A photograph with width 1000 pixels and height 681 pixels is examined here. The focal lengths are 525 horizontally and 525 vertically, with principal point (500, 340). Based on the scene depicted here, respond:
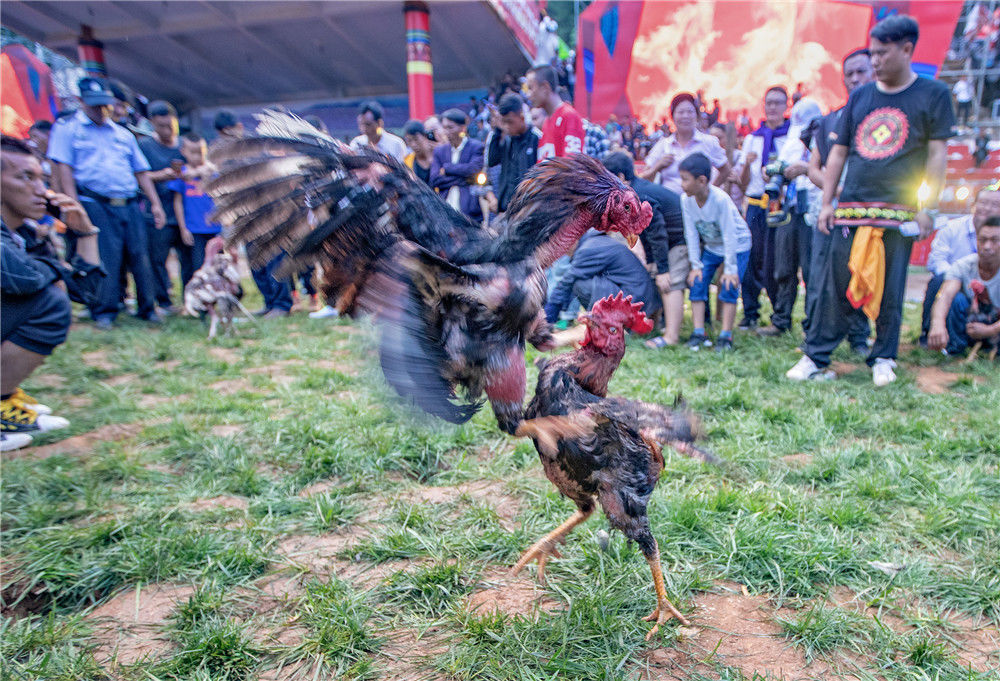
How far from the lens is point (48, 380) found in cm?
454

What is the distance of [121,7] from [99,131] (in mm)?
10533

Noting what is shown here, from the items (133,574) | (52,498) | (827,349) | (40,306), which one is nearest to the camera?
(133,574)

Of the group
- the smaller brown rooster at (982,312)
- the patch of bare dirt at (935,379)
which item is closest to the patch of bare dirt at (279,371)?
the patch of bare dirt at (935,379)

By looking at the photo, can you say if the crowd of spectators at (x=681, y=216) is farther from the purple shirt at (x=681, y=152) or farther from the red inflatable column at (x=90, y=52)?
the red inflatable column at (x=90, y=52)

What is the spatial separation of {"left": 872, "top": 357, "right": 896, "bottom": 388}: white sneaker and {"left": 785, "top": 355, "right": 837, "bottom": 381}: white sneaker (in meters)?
0.28

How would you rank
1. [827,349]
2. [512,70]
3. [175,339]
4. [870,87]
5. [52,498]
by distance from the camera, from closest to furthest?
[52,498] < [870,87] < [827,349] < [175,339] < [512,70]

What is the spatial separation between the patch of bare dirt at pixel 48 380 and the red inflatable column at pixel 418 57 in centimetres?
993

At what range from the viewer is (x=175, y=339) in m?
5.93

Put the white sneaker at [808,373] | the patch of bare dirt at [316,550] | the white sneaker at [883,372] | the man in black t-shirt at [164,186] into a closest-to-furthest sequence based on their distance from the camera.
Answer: the patch of bare dirt at [316,550], the white sneaker at [883,372], the white sneaker at [808,373], the man in black t-shirt at [164,186]

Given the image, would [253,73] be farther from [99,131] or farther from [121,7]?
[99,131]

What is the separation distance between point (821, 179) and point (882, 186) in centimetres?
62

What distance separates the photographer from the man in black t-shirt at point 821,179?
4301 millimetres

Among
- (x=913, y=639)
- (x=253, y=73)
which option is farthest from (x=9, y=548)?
(x=253, y=73)

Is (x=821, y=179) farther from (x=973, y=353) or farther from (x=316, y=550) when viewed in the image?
(x=316, y=550)
